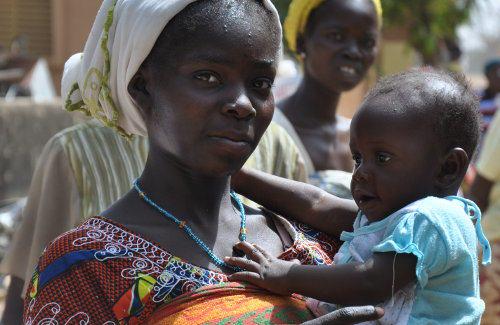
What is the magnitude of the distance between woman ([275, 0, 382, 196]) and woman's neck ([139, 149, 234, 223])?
2.77m

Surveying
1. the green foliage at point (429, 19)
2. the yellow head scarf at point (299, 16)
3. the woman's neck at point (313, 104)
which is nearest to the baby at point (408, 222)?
the woman's neck at point (313, 104)

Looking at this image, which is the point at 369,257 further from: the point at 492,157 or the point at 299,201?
the point at 492,157

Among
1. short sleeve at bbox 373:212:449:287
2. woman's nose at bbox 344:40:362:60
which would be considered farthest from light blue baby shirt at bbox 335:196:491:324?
woman's nose at bbox 344:40:362:60

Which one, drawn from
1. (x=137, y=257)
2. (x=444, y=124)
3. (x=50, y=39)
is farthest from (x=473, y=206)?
(x=50, y=39)

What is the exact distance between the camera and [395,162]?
2459mm

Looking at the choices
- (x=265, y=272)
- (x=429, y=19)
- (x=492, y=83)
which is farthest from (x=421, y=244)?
(x=429, y=19)

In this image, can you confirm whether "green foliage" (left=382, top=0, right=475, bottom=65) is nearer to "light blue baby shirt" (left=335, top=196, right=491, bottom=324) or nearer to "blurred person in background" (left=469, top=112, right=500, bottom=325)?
"blurred person in background" (left=469, top=112, right=500, bottom=325)

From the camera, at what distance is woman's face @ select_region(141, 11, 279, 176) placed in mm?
2359

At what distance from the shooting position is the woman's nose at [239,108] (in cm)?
236

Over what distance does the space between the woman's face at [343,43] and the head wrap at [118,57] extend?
2.79 metres

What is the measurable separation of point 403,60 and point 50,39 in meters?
6.10

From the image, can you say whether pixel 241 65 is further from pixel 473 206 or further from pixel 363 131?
pixel 473 206

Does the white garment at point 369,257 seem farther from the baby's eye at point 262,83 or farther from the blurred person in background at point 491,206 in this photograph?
the blurred person in background at point 491,206

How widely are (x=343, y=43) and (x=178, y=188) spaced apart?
10.1ft
